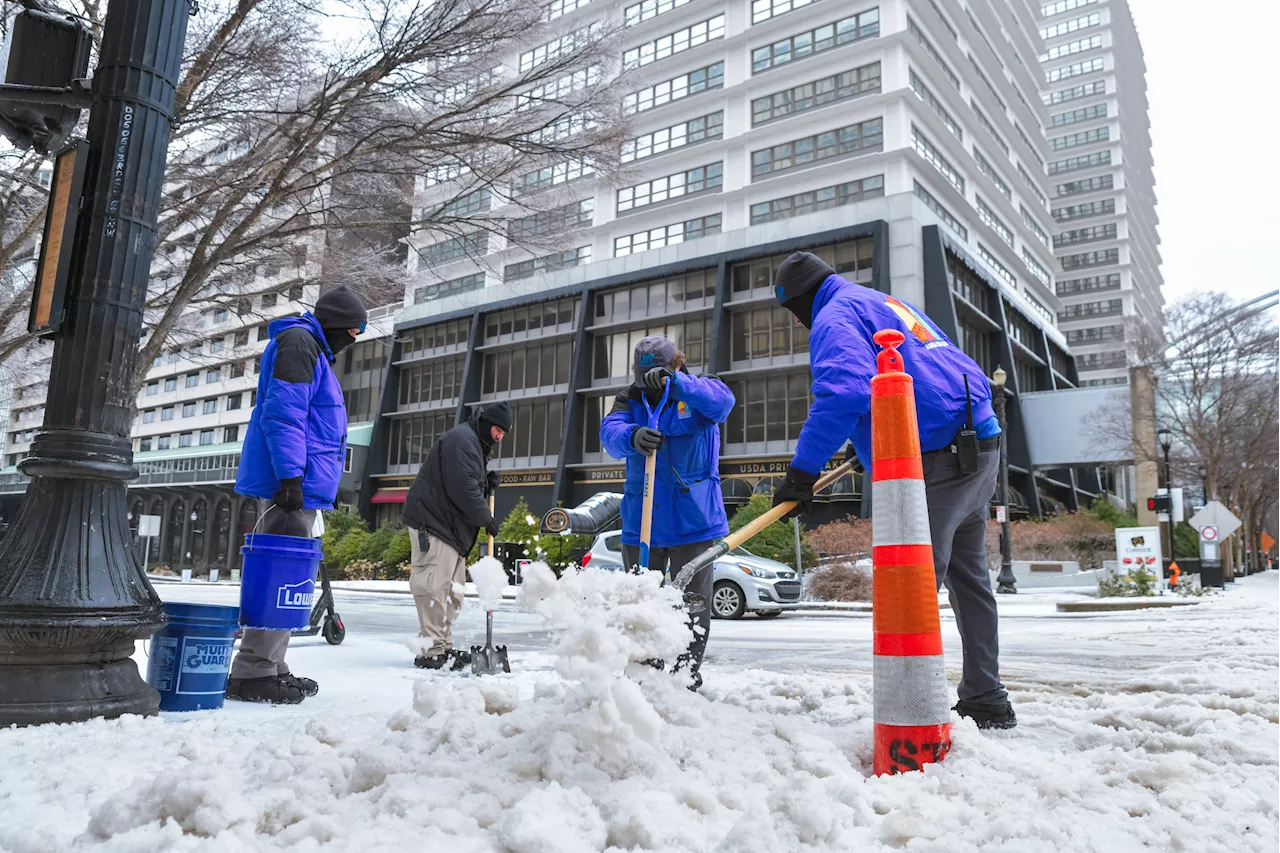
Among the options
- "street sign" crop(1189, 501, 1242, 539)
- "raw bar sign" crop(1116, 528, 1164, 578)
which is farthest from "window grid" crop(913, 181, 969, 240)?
"raw bar sign" crop(1116, 528, 1164, 578)

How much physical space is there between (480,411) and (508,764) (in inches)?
174

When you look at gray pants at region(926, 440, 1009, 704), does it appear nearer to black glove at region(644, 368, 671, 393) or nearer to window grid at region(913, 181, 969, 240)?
black glove at region(644, 368, 671, 393)

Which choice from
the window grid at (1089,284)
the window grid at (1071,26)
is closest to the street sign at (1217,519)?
the window grid at (1089,284)

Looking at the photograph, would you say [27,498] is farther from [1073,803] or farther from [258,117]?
[258,117]

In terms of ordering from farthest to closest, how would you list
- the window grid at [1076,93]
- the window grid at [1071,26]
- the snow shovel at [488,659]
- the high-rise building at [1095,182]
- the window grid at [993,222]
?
the window grid at [1071,26] < the window grid at [1076,93] < the high-rise building at [1095,182] < the window grid at [993,222] < the snow shovel at [488,659]

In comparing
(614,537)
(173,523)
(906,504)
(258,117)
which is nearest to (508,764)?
(906,504)

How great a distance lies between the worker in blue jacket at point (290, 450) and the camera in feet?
14.3

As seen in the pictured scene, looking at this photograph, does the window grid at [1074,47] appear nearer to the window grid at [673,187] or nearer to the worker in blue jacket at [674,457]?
the window grid at [673,187]

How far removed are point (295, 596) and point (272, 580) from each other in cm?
14

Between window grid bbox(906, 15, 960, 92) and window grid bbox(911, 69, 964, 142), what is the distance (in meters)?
1.40

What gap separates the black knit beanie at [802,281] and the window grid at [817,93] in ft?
124

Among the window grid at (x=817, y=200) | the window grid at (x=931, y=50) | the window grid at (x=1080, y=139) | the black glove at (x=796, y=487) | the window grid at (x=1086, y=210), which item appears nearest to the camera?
the black glove at (x=796, y=487)

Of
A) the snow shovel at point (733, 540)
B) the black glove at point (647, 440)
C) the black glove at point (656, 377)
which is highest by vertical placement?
the black glove at point (656, 377)

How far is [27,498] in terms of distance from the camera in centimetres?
354
